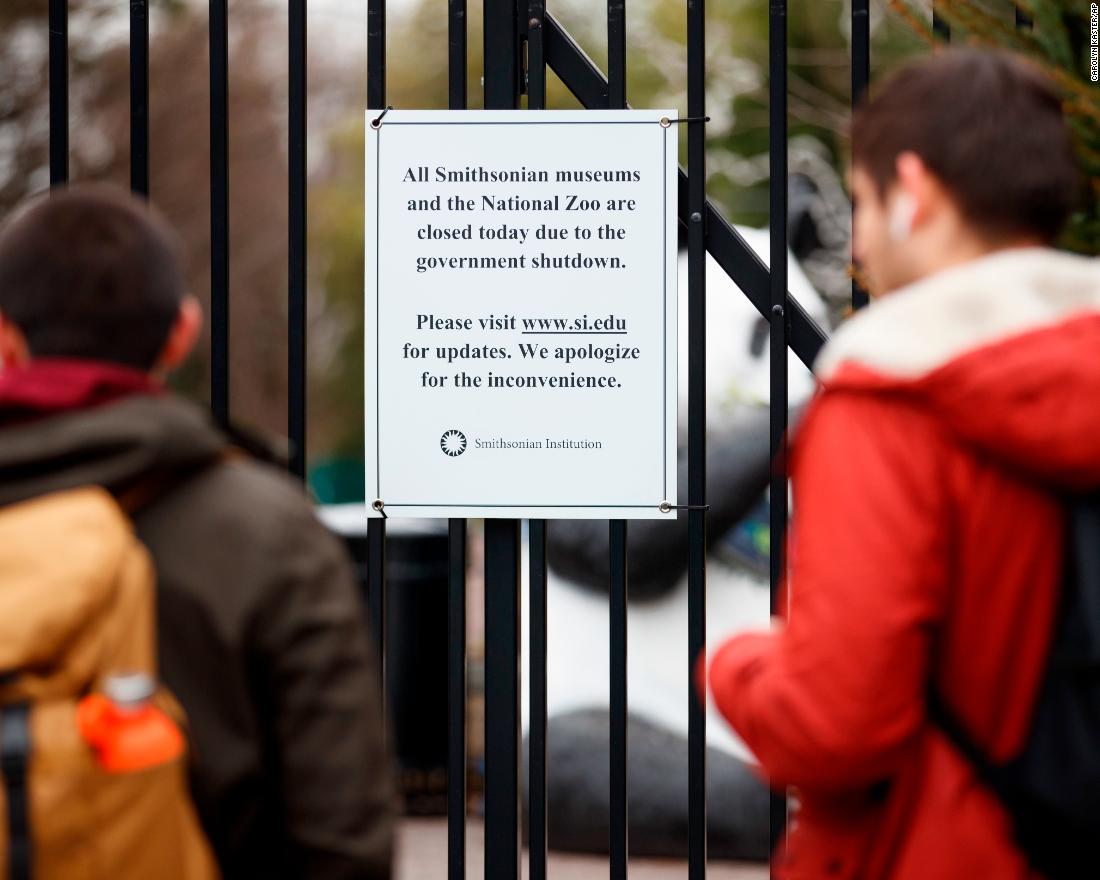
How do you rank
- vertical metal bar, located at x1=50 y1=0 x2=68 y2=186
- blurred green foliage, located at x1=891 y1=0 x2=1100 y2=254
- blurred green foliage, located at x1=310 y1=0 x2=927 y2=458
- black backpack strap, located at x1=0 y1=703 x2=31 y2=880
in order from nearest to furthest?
1. black backpack strap, located at x1=0 y1=703 x2=31 y2=880
2. blurred green foliage, located at x1=891 y1=0 x2=1100 y2=254
3. vertical metal bar, located at x1=50 y1=0 x2=68 y2=186
4. blurred green foliage, located at x1=310 y1=0 x2=927 y2=458

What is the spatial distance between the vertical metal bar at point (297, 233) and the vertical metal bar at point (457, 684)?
36cm

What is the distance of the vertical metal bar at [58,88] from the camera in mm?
3445

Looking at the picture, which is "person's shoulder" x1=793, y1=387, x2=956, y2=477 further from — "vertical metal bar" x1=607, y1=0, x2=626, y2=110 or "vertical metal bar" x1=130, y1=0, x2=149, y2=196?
"vertical metal bar" x1=130, y1=0, x2=149, y2=196

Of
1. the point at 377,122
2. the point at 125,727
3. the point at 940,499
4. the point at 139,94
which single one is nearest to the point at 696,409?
the point at 377,122

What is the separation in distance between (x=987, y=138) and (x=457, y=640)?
→ 1.86 m

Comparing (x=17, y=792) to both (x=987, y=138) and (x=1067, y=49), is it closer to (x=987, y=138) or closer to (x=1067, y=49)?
(x=987, y=138)

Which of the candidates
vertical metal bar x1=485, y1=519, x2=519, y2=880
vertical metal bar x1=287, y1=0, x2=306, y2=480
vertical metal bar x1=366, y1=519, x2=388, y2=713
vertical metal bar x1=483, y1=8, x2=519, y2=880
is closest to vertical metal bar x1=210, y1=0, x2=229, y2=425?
vertical metal bar x1=287, y1=0, x2=306, y2=480

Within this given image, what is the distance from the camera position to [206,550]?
1.77m

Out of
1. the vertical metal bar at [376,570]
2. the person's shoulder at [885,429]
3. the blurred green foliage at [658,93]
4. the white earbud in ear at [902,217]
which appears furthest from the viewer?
the blurred green foliage at [658,93]

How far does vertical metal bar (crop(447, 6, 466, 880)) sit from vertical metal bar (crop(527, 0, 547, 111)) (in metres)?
0.14

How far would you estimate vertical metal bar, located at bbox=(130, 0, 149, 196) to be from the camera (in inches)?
Answer: 133

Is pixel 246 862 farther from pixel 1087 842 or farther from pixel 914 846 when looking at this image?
pixel 1087 842

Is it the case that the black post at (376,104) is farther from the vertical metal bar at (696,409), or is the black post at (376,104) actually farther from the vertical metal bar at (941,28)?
the vertical metal bar at (941,28)

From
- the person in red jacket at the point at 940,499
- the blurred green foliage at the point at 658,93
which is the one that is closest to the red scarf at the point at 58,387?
the person in red jacket at the point at 940,499
